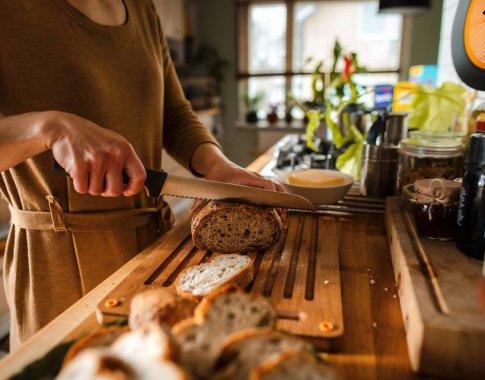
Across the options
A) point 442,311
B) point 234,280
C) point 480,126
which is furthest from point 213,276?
point 480,126

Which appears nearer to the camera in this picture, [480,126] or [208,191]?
[480,126]

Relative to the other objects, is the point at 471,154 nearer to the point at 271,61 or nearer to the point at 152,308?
the point at 152,308

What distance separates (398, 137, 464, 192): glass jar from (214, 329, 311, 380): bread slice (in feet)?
2.63

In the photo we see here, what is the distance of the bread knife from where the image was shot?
898mm

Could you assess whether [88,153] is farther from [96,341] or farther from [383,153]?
[383,153]

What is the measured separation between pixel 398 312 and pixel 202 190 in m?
0.49

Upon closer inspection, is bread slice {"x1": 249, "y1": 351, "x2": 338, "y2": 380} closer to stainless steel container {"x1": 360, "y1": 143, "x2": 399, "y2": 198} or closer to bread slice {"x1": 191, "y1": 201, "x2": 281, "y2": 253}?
bread slice {"x1": 191, "y1": 201, "x2": 281, "y2": 253}

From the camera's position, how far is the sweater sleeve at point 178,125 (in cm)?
129

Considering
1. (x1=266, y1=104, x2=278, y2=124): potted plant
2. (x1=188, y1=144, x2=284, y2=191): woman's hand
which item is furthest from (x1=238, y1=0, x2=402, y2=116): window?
(x1=188, y1=144, x2=284, y2=191): woman's hand

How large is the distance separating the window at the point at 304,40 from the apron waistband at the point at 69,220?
372cm

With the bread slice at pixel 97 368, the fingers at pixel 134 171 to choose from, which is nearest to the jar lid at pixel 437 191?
the fingers at pixel 134 171

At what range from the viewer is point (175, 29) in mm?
4219

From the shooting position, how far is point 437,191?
0.85 meters

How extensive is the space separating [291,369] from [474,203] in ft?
1.65
